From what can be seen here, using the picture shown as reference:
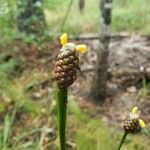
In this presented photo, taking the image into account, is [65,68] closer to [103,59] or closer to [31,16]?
[103,59]

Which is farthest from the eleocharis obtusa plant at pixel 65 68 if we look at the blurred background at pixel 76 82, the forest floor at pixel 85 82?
the forest floor at pixel 85 82

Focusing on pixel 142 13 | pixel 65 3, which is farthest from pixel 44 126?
pixel 65 3

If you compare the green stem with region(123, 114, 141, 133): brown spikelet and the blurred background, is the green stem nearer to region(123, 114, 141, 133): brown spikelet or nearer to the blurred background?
region(123, 114, 141, 133): brown spikelet

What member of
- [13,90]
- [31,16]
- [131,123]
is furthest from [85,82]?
[131,123]

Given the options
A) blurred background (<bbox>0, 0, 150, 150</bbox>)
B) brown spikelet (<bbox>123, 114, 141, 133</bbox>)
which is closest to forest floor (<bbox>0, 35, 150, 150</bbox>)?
blurred background (<bbox>0, 0, 150, 150</bbox>)

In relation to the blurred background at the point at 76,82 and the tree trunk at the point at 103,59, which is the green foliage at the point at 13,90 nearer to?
the blurred background at the point at 76,82

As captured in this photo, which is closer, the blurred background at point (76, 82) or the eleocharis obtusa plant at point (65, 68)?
the eleocharis obtusa plant at point (65, 68)

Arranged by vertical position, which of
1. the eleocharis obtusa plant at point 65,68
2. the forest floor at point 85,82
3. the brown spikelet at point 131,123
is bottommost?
the forest floor at point 85,82
